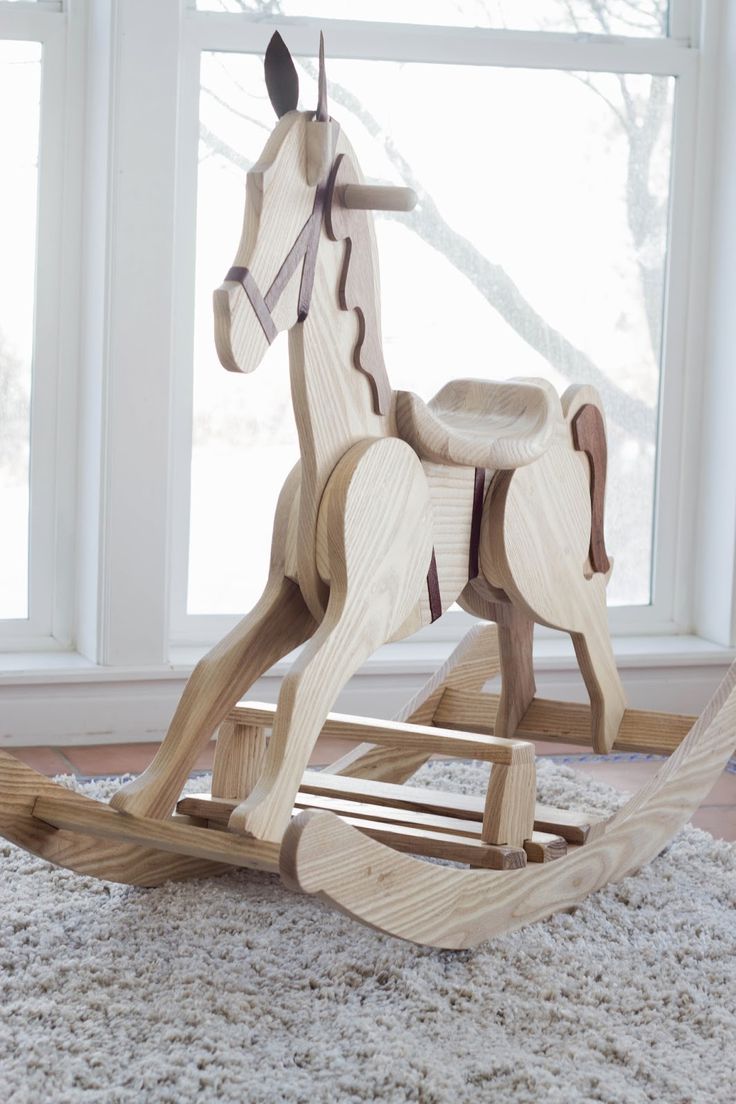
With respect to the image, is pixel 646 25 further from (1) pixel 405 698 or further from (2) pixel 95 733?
(2) pixel 95 733

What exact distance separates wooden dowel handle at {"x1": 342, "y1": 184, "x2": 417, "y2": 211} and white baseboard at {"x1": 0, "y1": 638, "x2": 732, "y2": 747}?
3.94ft

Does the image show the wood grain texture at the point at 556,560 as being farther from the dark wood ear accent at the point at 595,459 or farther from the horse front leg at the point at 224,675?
the horse front leg at the point at 224,675

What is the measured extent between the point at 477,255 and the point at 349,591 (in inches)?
57.4

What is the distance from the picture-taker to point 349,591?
127 centimetres

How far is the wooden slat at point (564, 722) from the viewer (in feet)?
5.49

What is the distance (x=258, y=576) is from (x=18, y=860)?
100 centimetres

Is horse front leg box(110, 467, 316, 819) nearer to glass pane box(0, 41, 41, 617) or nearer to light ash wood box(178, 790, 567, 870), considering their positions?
light ash wood box(178, 790, 567, 870)

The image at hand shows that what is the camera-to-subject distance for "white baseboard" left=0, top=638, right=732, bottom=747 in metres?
2.23

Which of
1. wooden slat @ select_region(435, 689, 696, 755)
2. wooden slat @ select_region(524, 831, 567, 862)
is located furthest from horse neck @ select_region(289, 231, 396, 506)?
wooden slat @ select_region(435, 689, 696, 755)

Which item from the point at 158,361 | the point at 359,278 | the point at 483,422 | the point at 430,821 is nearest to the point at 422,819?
the point at 430,821

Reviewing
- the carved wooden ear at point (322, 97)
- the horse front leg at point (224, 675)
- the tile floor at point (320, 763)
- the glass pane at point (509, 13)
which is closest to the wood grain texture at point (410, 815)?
the horse front leg at point (224, 675)

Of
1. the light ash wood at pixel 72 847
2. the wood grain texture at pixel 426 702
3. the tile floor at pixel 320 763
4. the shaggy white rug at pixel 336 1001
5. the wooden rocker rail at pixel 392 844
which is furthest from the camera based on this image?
the tile floor at pixel 320 763

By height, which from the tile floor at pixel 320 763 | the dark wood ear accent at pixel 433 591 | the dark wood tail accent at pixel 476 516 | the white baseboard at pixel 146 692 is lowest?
the tile floor at pixel 320 763

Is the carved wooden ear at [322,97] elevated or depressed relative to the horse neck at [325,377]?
elevated
